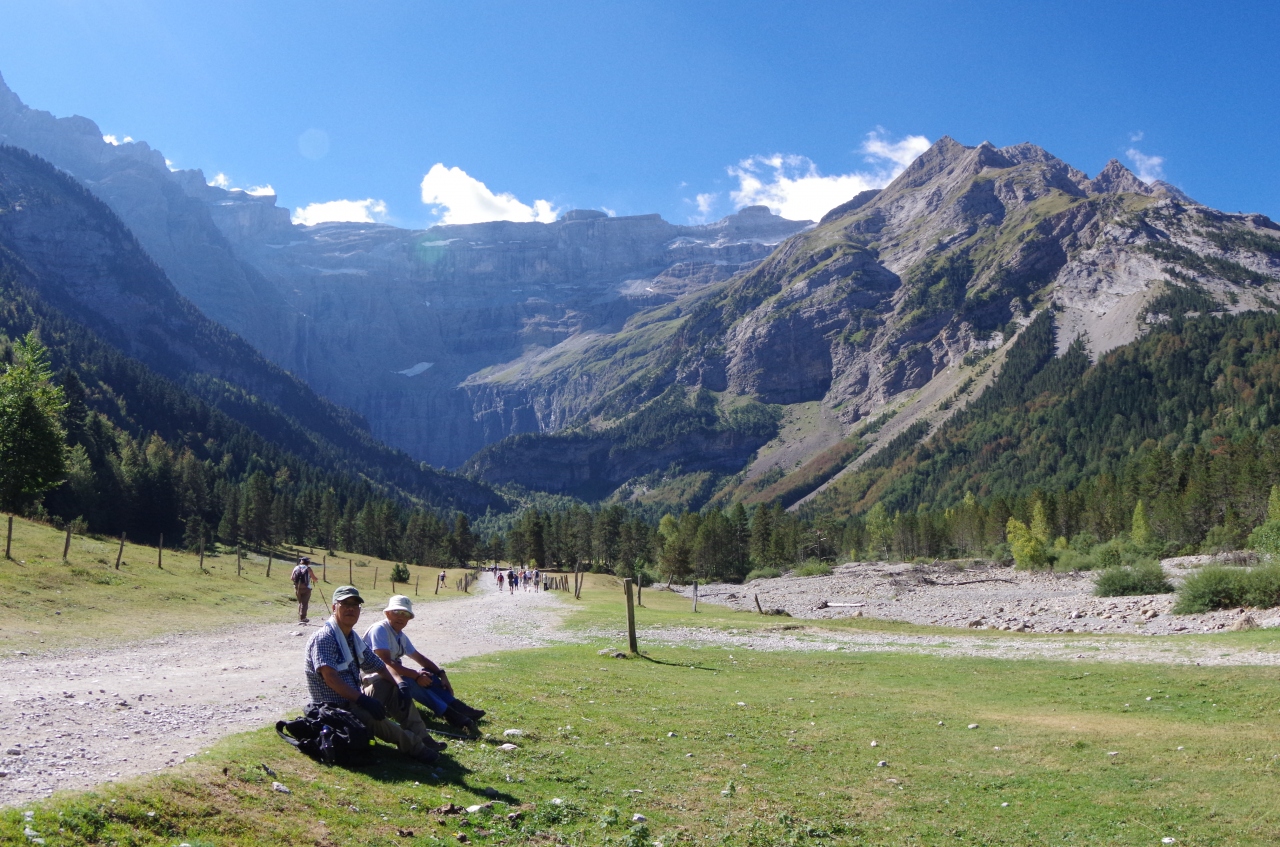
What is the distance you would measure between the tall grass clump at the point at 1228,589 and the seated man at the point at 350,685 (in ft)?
129

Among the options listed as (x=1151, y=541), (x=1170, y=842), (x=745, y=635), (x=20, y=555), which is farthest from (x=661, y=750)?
(x=1151, y=541)

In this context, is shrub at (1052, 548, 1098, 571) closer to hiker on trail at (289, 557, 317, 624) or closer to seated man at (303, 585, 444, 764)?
hiker on trail at (289, 557, 317, 624)

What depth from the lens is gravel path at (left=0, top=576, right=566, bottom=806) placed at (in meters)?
8.98

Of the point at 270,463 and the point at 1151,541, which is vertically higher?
the point at 270,463

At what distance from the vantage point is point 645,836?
9.30 metres

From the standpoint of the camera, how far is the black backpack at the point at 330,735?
10.4 meters

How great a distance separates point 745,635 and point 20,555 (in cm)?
3440

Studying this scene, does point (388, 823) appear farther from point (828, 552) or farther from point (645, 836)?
point (828, 552)

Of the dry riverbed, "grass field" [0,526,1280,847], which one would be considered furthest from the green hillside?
"grass field" [0,526,1280,847]

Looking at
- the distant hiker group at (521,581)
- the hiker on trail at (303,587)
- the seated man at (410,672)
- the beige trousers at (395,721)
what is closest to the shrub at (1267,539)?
the distant hiker group at (521,581)

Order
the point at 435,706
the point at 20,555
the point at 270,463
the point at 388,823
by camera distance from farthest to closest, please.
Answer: the point at 270,463
the point at 20,555
the point at 435,706
the point at 388,823

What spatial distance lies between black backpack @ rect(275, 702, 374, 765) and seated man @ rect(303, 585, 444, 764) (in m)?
0.36

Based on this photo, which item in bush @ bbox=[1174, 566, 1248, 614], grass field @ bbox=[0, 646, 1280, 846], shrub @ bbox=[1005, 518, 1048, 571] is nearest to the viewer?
grass field @ bbox=[0, 646, 1280, 846]

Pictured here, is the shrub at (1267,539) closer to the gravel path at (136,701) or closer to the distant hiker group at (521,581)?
the distant hiker group at (521,581)
